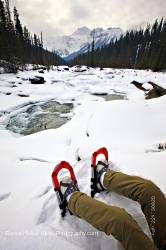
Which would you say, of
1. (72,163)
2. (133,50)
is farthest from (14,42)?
(133,50)

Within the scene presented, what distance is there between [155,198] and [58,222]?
1134 mm

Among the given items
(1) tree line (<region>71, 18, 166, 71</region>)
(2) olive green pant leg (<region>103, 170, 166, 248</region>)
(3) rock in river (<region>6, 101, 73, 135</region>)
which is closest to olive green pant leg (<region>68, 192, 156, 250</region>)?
(2) olive green pant leg (<region>103, 170, 166, 248</region>)

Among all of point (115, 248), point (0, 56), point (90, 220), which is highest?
point (0, 56)

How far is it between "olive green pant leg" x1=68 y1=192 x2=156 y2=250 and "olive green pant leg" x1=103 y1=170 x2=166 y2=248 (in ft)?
0.69

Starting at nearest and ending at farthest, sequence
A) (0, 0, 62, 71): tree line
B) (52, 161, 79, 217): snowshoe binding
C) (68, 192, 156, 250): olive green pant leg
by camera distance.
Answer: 1. (68, 192, 156, 250): olive green pant leg
2. (52, 161, 79, 217): snowshoe binding
3. (0, 0, 62, 71): tree line

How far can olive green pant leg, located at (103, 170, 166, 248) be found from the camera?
1441 millimetres

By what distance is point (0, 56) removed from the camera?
65.4 ft

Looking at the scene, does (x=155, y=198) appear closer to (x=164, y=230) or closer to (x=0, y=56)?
(x=164, y=230)

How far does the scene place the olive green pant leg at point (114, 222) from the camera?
4.18 ft

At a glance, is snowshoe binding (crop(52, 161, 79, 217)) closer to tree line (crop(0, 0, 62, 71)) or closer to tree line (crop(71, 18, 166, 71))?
tree line (crop(0, 0, 62, 71))

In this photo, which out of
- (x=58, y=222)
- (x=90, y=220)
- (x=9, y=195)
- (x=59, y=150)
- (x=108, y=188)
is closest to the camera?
(x=90, y=220)

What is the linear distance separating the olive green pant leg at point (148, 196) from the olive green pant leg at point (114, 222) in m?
0.21

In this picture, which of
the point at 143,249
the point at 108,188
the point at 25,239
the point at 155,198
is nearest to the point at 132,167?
the point at 108,188

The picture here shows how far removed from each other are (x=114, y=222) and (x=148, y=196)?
48cm
